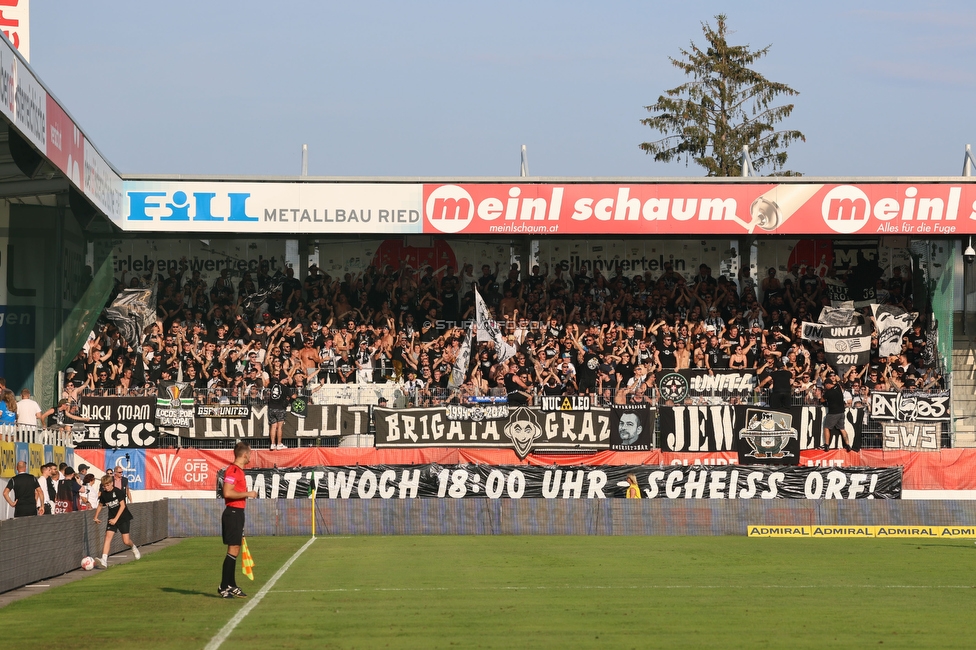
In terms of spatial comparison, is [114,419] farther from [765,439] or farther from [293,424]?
[765,439]

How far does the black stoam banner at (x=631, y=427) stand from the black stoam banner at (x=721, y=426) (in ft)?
1.22

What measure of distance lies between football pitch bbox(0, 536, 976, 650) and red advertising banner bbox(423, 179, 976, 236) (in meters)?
15.9

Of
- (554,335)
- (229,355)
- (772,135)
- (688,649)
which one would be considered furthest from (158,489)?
(772,135)

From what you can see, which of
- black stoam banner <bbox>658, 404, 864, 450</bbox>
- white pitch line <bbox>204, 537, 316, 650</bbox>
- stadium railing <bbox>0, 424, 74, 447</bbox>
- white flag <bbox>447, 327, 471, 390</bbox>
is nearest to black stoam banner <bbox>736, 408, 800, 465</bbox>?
black stoam banner <bbox>658, 404, 864, 450</bbox>

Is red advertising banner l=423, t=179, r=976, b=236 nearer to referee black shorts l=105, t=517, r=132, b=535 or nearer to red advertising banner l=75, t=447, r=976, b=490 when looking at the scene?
red advertising banner l=75, t=447, r=976, b=490

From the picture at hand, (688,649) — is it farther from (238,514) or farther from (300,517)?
(300,517)

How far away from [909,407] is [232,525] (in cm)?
2523

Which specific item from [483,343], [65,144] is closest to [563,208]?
[483,343]

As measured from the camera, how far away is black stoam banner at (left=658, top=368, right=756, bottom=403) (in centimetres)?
3538

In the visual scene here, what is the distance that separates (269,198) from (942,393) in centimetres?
2076

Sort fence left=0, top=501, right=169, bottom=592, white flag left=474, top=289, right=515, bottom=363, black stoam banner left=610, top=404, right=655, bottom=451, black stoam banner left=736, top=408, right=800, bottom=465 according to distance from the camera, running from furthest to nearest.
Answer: white flag left=474, top=289, right=515, bottom=363 → black stoam banner left=610, top=404, right=655, bottom=451 → black stoam banner left=736, top=408, right=800, bottom=465 → fence left=0, top=501, right=169, bottom=592

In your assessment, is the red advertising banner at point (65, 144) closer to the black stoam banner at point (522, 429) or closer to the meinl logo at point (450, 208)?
the black stoam banner at point (522, 429)

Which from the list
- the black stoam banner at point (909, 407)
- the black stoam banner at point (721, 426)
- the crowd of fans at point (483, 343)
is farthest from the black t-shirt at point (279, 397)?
the black stoam banner at point (909, 407)

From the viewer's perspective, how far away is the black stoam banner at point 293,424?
34.7m
